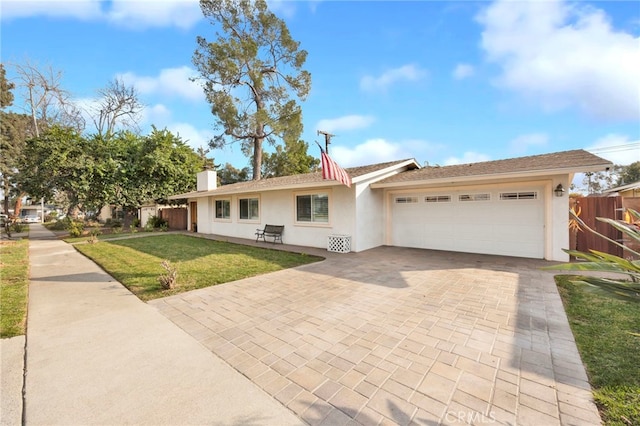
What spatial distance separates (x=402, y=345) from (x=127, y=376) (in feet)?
9.80

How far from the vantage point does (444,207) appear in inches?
386

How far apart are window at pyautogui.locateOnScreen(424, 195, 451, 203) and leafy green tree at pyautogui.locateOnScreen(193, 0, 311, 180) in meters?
15.0

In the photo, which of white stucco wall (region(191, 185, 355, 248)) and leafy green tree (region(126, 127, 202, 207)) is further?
leafy green tree (region(126, 127, 202, 207))

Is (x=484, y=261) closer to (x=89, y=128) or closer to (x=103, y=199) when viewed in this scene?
(x=103, y=199)

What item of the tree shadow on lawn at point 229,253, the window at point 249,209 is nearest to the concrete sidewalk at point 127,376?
the tree shadow on lawn at point 229,253

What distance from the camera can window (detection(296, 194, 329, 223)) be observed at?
35.7 ft

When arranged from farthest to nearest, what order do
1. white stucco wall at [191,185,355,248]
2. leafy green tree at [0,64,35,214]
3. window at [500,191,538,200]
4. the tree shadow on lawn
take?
leafy green tree at [0,64,35,214] < white stucco wall at [191,185,355,248] < the tree shadow on lawn < window at [500,191,538,200]

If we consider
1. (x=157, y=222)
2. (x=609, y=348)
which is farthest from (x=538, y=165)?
(x=157, y=222)

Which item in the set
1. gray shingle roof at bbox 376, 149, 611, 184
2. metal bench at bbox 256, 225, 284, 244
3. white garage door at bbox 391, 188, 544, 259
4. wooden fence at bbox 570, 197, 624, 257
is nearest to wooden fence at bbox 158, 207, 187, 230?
metal bench at bbox 256, 225, 284, 244

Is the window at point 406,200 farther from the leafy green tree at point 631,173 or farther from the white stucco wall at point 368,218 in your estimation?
the leafy green tree at point 631,173

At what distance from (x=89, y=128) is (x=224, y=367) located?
31.6 metres

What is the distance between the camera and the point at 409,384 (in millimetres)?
2553

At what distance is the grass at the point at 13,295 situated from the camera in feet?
12.8

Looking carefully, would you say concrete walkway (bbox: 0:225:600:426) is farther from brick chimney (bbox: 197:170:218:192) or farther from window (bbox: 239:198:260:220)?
brick chimney (bbox: 197:170:218:192)
